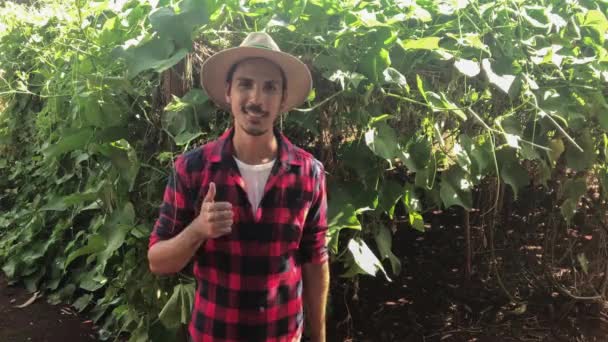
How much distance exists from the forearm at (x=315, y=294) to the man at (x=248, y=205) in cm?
10

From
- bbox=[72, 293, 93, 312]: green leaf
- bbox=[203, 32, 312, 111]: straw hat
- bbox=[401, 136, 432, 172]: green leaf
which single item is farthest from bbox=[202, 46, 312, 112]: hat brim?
bbox=[72, 293, 93, 312]: green leaf

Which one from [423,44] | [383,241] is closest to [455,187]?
[383,241]

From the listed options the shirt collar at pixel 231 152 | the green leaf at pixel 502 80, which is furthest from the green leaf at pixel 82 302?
the green leaf at pixel 502 80

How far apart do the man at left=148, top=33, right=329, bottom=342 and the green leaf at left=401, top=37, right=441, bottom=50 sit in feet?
1.26

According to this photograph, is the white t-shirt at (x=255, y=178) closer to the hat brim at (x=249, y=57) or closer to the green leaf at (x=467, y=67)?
the hat brim at (x=249, y=57)

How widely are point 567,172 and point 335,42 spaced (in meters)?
1.38

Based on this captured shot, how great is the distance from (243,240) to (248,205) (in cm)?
9

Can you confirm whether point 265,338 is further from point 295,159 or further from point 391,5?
point 391,5

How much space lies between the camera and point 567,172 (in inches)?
98.3

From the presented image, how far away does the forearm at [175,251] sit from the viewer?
1.33 m

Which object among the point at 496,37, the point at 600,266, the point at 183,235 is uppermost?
the point at 496,37

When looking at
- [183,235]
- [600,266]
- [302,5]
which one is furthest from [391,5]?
[600,266]

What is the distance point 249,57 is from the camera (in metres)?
1.46

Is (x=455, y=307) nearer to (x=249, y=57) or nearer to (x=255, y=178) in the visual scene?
(x=255, y=178)
